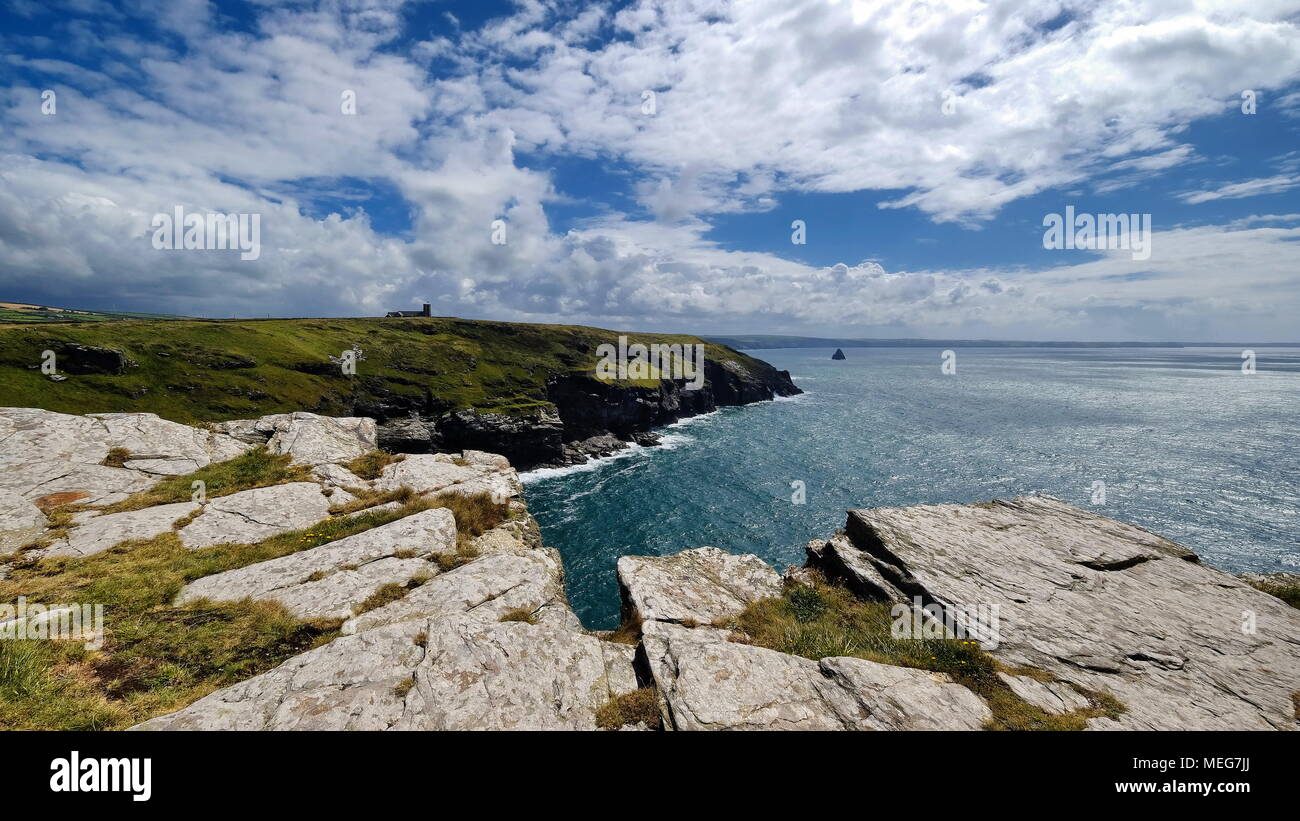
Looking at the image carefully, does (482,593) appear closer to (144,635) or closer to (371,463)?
(144,635)

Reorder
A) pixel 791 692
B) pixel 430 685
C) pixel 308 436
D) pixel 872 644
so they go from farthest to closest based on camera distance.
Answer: pixel 308 436 < pixel 872 644 < pixel 791 692 < pixel 430 685

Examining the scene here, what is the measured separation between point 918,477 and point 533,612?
79.2 metres

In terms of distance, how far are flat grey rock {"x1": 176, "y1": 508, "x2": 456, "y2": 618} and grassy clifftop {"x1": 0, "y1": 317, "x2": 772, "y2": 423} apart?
96025 millimetres

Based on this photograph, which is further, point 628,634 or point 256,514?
point 256,514

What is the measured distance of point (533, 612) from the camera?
35.3 feet

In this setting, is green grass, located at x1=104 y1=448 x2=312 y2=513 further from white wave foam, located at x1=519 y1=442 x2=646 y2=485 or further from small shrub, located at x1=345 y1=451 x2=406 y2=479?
white wave foam, located at x1=519 y1=442 x2=646 y2=485

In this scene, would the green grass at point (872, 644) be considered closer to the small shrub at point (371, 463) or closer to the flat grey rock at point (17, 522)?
the small shrub at point (371, 463)

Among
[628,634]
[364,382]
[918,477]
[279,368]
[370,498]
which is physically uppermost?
[279,368]

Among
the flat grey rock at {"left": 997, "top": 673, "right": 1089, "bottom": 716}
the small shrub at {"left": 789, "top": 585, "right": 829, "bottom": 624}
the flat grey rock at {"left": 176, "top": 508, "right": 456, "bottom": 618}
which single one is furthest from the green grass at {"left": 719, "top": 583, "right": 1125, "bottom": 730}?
the flat grey rock at {"left": 176, "top": 508, "right": 456, "bottom": 618}

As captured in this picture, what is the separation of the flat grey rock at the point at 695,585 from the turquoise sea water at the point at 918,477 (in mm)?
28128

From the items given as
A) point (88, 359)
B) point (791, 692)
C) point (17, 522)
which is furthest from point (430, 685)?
point (88, 359)
